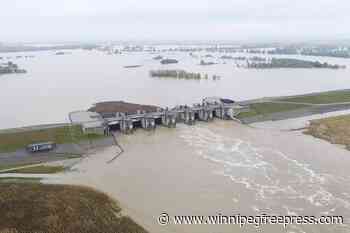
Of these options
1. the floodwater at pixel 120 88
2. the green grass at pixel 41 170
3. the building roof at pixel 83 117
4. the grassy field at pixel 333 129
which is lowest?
the green grass at pixel 41 170

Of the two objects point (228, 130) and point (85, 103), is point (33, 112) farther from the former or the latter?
point (228, 130)

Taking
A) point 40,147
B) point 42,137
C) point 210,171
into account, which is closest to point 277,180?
point 210,171

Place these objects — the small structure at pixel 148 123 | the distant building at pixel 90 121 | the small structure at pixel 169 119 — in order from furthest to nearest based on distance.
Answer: the small structure at pixel 169 119
the small structure at pixel 148 123
the distant building at pixel 90 121

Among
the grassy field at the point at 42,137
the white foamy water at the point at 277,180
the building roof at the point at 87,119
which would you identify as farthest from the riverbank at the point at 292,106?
the grassy field at the point at 42,137

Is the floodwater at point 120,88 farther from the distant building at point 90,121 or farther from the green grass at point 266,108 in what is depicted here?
the green grass at point 266,108

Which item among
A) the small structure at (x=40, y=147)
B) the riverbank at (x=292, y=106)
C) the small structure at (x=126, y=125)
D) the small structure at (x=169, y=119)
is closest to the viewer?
the small structure at (x=40, y=147)

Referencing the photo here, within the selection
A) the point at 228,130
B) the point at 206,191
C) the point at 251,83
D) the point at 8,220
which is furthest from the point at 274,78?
the point at 8,220

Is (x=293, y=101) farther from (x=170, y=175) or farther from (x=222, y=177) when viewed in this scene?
(x=170, y=175)
